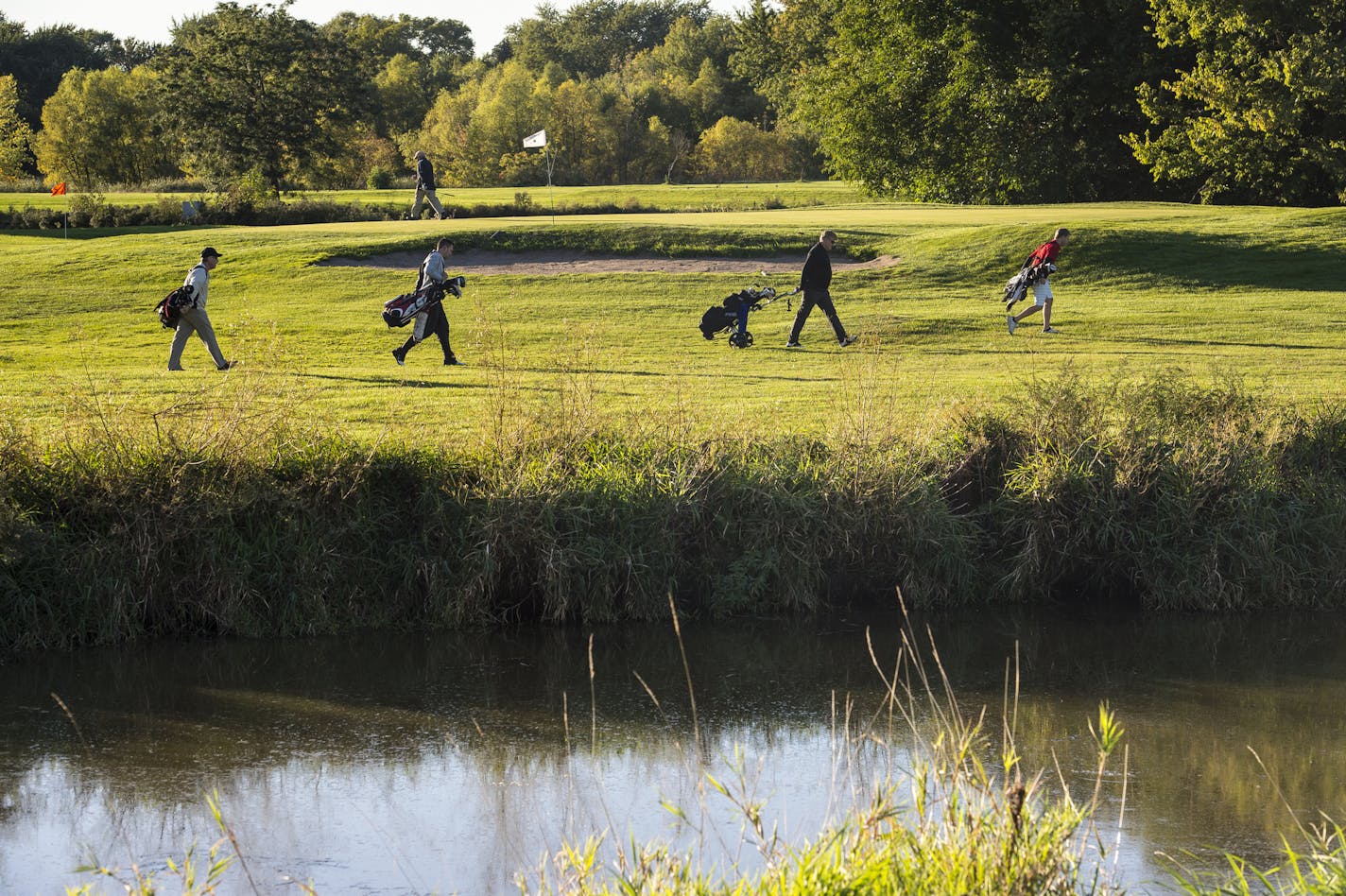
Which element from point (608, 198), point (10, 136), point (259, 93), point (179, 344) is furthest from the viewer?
point (10, 136)

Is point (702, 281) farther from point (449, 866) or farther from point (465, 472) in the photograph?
point (449, 866)

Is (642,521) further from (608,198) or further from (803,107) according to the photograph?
(803,107)

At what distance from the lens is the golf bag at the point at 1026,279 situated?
2250cm

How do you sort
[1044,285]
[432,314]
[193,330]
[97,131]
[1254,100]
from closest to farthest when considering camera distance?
[193,330], [432,314], [1044,285], [1254,100], [97,131]

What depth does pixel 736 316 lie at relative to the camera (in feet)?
72.6

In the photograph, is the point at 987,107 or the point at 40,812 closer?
the point at 40,812

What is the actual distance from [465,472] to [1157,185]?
43.0 meters

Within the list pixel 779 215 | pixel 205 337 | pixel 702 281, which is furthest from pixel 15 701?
pixel 779 215

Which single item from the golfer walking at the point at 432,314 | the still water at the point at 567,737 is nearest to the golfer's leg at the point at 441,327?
the golfer walking at the point at 432,314

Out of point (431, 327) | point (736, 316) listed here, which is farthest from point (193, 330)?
point (736, 316)

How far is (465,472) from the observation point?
41.0ft

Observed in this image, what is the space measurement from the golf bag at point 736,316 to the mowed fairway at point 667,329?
0.92 ft

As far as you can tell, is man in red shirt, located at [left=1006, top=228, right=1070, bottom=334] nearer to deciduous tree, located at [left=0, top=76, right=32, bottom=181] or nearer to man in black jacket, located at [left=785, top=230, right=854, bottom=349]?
man in black jacket, located at [left=785, top=230, right=854, bottom=349]

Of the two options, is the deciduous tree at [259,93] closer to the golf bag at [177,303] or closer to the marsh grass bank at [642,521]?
the golf bag at [177,303]
